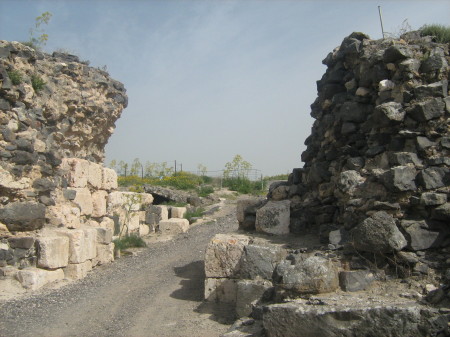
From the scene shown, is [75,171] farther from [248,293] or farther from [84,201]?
[248,293]

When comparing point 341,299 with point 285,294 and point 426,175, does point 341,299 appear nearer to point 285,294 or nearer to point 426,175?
point 285,294

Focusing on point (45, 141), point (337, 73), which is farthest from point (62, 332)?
point (337, 73)

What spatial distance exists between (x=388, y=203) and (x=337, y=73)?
11.0ft

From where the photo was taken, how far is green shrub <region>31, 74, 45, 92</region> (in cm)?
847

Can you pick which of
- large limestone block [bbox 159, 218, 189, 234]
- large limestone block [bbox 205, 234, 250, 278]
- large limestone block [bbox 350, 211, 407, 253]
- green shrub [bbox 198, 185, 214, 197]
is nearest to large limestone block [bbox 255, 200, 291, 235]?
large limestone block [bbox 205, 234, 250, 278]

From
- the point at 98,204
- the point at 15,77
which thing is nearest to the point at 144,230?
the point at 98,204

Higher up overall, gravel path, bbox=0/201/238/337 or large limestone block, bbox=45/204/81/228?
large limestone block, bbox=45/204/81/228

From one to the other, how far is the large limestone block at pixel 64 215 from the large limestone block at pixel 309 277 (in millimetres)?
5100

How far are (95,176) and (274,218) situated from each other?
4795 millimetres

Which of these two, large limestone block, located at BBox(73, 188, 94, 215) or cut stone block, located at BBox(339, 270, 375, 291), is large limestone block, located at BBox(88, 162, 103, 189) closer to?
large limestone block, located at BBox(73, 188, 94, 215)

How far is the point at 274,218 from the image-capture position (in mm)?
7586

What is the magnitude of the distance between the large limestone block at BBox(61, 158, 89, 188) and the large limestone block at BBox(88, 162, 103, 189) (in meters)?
0.23

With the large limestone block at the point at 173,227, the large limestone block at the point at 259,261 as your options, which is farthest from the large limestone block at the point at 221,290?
the large limestone block at the point at 173,227

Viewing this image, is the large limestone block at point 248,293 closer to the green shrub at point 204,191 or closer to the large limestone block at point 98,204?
the large limestone block at point 98,204
